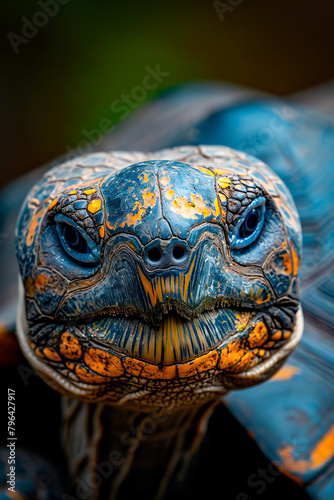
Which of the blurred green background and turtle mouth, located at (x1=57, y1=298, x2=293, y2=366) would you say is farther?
the blurred green background

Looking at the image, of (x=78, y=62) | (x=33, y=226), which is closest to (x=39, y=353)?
(x=33, y=226)

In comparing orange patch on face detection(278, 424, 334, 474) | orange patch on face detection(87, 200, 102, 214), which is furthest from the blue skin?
orange patch on face detection(87, 200, 102, 214)

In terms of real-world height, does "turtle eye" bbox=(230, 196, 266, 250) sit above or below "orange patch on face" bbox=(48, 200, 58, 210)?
below

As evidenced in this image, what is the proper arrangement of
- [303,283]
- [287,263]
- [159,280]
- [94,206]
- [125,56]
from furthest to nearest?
[125,56]
[303,283]
[287,263]
[94,206]
[159,280]

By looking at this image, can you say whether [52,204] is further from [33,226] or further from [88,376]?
[88,376]

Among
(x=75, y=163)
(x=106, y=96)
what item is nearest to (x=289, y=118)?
(x=75, y=163)

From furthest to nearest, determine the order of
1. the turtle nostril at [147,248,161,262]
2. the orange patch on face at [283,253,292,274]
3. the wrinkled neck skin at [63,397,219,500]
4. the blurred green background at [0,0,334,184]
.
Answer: the blurred green background at [0,0,334,184]
the wrinkled neck skin at [63,397,219,500]
the orange patch on face at [283,253,292,274]
the turtle nostril at [147,248,161,262]

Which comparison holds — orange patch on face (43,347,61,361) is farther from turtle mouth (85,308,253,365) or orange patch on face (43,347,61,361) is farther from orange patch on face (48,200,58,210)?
orange patch on face (48,200,58,210)
